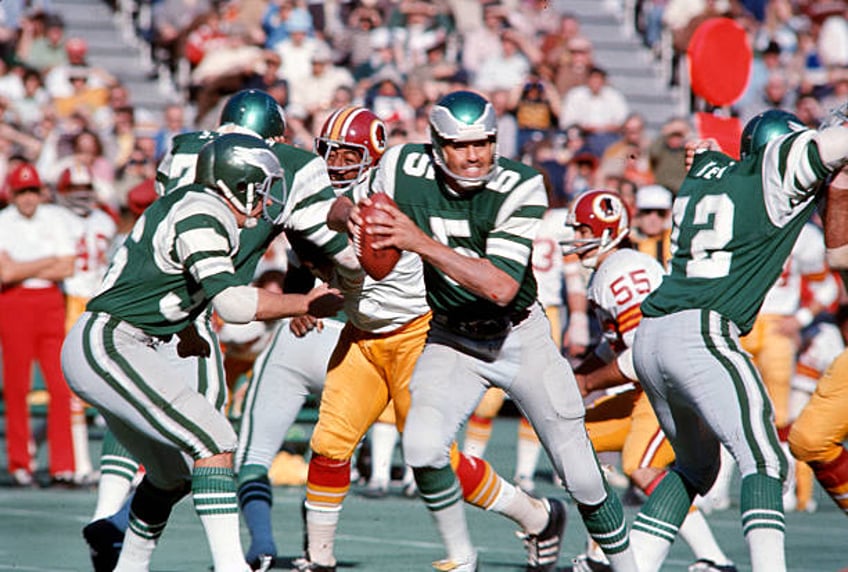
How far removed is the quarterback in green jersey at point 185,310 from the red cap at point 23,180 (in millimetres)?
5517

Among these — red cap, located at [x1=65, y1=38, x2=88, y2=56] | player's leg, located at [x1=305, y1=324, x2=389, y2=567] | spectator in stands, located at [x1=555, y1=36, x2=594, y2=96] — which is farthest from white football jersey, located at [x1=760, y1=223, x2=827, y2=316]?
red cap, located at [x1=65, y1=38, x2=88, y2=56]

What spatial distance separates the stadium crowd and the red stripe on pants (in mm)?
13

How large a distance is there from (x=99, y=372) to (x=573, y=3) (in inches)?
640

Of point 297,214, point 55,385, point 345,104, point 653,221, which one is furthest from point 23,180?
point 297,214

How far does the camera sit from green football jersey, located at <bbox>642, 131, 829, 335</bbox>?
22.0ft

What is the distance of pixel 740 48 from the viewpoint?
991cm

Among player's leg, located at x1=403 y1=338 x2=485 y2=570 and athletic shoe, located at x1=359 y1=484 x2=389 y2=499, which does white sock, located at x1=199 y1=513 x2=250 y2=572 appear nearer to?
player's leg, located at x1=403 y1=338 x2=485 y2=570

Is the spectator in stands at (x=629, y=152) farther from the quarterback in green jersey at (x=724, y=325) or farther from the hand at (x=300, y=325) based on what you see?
the quarterback in green jersey at (x=724, y=325)

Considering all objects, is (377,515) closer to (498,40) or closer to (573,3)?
(498,40)

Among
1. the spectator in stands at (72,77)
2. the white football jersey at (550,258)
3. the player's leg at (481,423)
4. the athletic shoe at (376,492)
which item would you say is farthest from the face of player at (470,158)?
the spectator in stands at (72,77)

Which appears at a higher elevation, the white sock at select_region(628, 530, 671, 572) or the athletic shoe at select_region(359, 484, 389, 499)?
the white sock at select_region(628, 530, 671, 572)

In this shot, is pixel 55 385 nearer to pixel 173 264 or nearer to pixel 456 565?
pixel 456 565

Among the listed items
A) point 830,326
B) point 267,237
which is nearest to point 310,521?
point 267,237

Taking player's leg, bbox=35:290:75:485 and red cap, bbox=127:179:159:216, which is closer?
red cap, bbox=127:179:159:216
